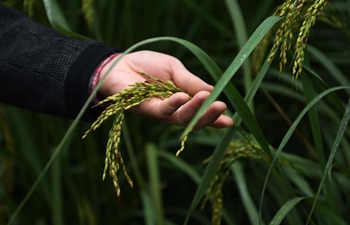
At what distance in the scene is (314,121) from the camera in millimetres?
799

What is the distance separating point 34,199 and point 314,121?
82cm

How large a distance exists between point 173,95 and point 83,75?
0.91 feet

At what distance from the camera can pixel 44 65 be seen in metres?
0.94

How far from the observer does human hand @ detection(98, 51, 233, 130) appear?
2.16 ft

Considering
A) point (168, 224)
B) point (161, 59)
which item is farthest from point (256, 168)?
point (161, 59)

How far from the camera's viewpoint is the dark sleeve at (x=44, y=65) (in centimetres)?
90

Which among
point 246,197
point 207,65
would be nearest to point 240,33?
point 246,197

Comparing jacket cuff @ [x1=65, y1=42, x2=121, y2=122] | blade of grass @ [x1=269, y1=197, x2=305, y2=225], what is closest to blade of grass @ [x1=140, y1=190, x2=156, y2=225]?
jacket cuff @ [x1=65, y1=42, x2=121, y2=122]

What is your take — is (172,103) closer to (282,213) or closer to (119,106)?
(119,106)

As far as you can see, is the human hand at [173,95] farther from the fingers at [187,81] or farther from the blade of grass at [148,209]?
the blade of grass at [148,209]

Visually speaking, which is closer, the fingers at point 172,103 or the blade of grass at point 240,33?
the fingers at point 172,103

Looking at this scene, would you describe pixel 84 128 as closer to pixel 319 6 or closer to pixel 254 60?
pixel 254 60

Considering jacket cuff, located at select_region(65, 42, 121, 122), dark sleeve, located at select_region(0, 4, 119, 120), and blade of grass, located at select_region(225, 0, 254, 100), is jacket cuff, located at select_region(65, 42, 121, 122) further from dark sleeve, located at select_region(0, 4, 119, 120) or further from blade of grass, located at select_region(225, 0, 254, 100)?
blade of grass, located at select_region(225, 0, 254, 100)

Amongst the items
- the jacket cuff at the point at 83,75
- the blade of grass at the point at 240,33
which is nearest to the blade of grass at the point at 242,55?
the jacket cuff at the point at 83,75
